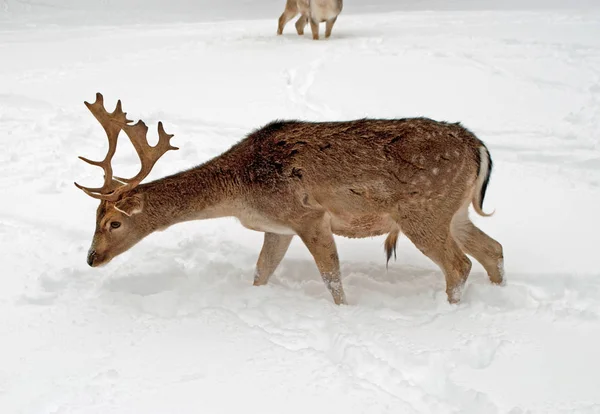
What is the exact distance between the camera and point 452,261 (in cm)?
526

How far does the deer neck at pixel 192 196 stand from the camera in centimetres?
529

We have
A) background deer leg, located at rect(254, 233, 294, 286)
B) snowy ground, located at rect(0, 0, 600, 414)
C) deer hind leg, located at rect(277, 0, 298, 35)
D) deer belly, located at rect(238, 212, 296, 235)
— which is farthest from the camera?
deer hind leg, located at rect(277, 0, 298, 35)

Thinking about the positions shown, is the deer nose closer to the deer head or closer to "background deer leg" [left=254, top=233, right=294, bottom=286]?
the deer head

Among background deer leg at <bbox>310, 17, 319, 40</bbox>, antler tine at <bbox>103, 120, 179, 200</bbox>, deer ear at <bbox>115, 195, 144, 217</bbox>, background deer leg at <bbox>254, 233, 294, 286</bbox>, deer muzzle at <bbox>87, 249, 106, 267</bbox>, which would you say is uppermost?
antler tine at <bbox>103, 120, 179, 200</bbox>

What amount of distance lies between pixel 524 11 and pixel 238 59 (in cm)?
887

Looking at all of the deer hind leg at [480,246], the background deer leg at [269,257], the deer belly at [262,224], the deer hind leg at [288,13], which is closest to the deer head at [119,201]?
the deer belly at [262,224]

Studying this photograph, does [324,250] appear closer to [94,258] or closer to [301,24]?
[94,258]

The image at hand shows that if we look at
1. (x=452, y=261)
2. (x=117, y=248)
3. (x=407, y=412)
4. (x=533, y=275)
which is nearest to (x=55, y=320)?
(x=117, y=248)

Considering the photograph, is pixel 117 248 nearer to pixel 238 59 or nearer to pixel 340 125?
pixel 340 125

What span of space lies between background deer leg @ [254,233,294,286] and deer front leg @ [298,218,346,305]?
0.49 metres

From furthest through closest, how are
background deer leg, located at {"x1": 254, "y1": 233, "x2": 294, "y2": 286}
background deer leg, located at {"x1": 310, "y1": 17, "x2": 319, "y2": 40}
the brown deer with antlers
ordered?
background deer leg, located at {"x1": 310, "y1": 17, "x2": 319, "y2": 40}
background deer leg, located at {"x1": 254, "y1": 233, "x2": 294, "y2": 286}
the brown deer with antlers

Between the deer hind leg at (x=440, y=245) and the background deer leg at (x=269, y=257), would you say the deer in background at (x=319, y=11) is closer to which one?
the background deer leg at (x=269, y=257)

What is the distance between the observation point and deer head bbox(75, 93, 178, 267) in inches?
204

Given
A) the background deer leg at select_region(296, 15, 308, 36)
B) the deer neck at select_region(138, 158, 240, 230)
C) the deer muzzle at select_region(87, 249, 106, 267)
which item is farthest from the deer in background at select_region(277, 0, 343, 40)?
the deer muzzle at select_region(87, 249, 106, 267)
